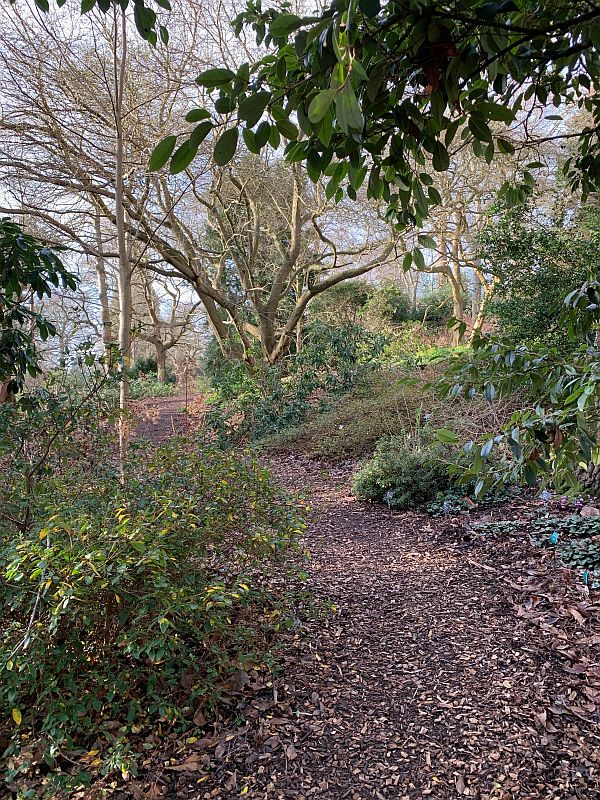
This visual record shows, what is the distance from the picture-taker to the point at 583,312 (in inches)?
54.7

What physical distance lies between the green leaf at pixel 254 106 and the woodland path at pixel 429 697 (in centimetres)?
207

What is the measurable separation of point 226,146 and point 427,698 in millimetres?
2399

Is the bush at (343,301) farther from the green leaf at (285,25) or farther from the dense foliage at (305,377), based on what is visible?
the green leaf at (285,25)

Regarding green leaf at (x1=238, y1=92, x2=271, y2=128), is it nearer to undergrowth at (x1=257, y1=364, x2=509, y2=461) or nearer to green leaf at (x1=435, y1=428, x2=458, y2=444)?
green leaf at (x1=435, y1=428, x2=458, y2=444)

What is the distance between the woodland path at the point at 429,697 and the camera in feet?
6.02

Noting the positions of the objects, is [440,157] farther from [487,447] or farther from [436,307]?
[436,307]

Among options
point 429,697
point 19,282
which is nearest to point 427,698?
point 429,697

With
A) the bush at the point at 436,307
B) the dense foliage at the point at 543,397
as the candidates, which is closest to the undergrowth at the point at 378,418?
the dense foliage at the point at 543,397

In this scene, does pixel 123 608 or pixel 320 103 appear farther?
pixel 123 608

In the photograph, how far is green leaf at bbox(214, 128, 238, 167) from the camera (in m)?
0.71

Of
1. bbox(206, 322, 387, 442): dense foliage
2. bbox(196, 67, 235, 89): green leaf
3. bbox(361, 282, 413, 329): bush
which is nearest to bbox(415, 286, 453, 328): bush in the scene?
bbox(361, 282, 413, 329): bush

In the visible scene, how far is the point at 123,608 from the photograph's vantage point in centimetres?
196

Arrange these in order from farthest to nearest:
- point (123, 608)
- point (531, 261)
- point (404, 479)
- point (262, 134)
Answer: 1. point (531, 261)
2. point (404, 479)
3. point (123, 608)
4. point (262, 134)

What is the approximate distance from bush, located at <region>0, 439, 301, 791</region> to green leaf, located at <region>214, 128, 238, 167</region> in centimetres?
138
